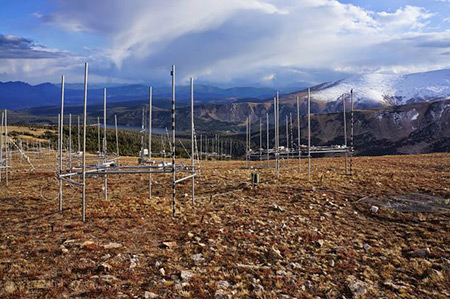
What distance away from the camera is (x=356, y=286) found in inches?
294

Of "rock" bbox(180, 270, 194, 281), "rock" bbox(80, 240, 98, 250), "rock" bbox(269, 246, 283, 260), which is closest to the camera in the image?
"rock" bbox(180, 270, 194, 281)

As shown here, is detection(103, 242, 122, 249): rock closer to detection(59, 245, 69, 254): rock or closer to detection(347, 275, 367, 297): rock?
detection(59, 245, 69, 254): rock

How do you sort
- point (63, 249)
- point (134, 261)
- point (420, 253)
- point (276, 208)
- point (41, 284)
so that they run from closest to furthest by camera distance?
1. point (41, 284)
2. point (134, 261)
3. point (63, 249)
4. point (420, 253)
5. point (276, 208)

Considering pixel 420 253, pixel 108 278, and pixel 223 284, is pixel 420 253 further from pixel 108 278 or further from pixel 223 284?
pixel 108 278

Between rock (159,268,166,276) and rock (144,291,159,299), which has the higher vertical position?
rock (159,268,166,276)

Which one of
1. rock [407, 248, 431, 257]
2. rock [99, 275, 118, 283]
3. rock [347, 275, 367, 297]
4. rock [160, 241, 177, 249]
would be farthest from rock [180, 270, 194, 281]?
rock [407, 248, 431, 257]

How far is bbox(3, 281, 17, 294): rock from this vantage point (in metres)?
6.73

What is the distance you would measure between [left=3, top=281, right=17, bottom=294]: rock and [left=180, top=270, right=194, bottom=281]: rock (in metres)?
3.61

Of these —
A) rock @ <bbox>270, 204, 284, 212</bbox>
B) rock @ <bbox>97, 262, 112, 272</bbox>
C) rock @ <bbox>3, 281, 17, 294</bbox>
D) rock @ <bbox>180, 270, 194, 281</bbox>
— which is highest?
rock @ <bbox>270, 204, 284, 212</bbox>

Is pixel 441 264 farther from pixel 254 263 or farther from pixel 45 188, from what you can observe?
pixel 45 188

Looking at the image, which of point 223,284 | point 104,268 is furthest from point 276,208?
point 104,268

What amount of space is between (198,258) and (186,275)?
107 cm

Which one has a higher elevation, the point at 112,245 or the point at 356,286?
the point at 112,245

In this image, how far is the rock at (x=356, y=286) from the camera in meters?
7.17
